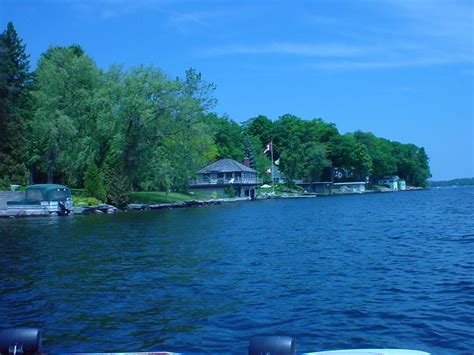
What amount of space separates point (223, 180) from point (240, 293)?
84.1 meters

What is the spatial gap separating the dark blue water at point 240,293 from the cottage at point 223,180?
6999cm

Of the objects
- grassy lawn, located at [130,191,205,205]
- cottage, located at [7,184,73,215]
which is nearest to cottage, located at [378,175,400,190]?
grassy lawn, located at [130,191,205,205]

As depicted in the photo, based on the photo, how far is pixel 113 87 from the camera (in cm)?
6247

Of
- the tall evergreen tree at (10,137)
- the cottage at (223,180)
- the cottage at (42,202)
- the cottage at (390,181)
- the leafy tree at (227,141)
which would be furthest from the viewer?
the cottage at (390,181)

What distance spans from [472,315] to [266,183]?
118 meters

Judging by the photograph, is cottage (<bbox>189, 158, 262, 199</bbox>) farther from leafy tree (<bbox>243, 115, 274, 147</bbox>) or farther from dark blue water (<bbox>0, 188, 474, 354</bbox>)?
dark blue water (<bbox>0, 188, 474, 354</bbox>)

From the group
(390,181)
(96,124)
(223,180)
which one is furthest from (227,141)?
(390,181)

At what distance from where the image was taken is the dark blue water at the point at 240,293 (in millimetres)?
10602

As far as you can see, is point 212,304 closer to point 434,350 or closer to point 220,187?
point 434,350

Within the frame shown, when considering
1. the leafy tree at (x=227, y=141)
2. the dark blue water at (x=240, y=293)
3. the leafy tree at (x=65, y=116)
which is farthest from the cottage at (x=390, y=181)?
the dark blue water at (x=240, y=293)

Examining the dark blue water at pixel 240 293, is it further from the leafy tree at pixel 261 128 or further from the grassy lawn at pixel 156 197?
the leafy tree at pixel 261 128

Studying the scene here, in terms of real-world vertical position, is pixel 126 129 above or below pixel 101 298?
above

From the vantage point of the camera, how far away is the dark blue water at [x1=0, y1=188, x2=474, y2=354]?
34.8 ft

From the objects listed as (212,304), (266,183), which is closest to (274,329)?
(212,304)
